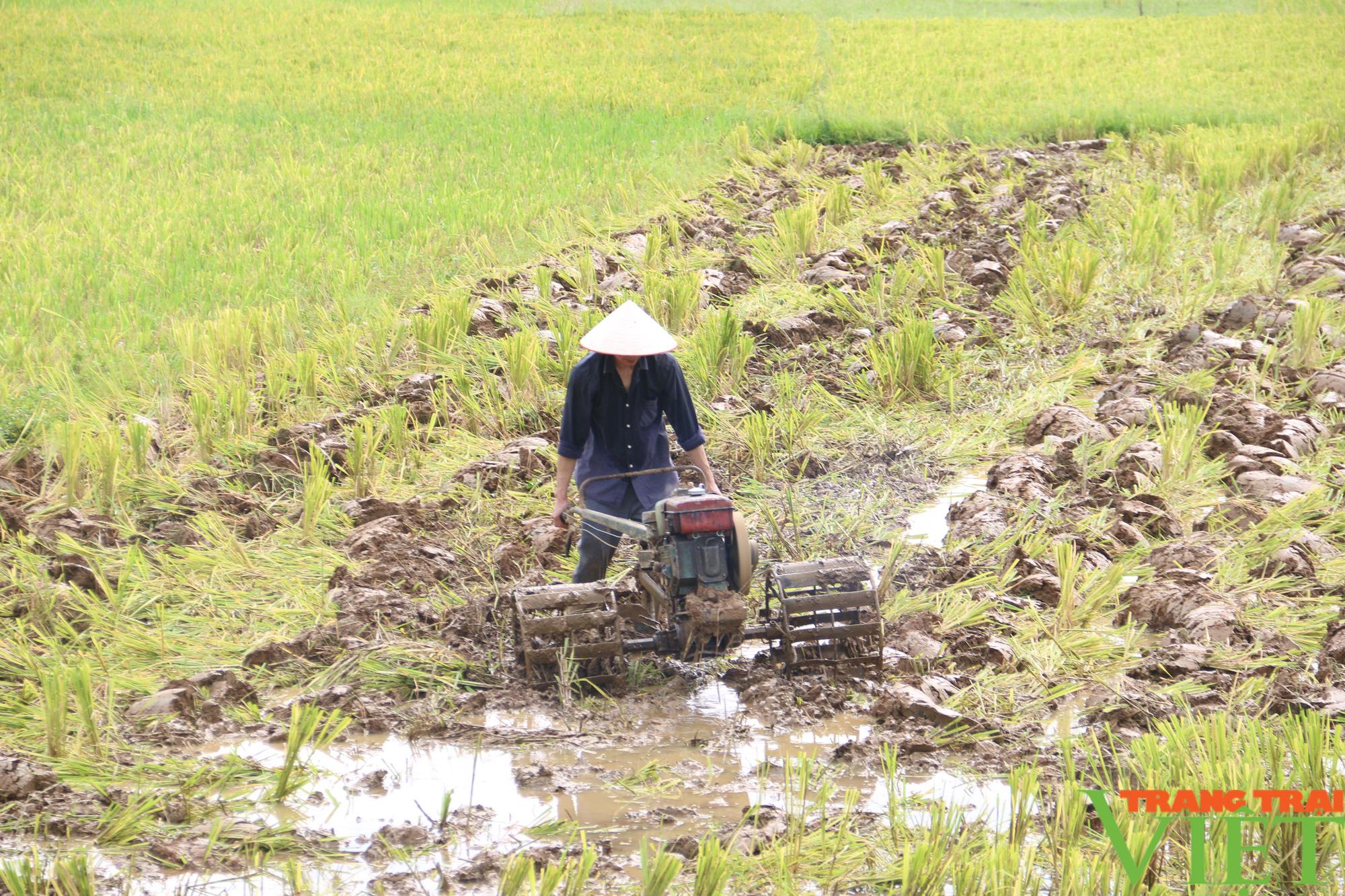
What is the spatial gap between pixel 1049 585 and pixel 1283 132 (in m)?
9.78

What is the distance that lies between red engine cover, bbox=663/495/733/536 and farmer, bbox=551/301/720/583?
368 mm

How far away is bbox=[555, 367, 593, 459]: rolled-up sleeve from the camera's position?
4.08m

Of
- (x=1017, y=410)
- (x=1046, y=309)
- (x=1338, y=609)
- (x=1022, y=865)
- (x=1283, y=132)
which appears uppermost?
(x=1283, y=132)

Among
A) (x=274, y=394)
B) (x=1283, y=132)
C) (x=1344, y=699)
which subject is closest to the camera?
(x=1344, y=699)

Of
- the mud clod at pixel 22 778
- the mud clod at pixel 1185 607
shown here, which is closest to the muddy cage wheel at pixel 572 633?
the mud clod at pixel 22 778

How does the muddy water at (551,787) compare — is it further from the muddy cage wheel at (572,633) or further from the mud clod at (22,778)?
the mud clod at (22,778)

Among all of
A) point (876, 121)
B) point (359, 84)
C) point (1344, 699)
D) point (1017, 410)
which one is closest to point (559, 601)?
point (1344, 699)

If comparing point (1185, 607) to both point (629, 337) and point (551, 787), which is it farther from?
point (551, 787)

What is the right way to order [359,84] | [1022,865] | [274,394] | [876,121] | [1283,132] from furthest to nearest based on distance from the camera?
[359,84], [876,121], [1283,132], [274,394], [1022,865]

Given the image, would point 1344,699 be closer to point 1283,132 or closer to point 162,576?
point 162,576

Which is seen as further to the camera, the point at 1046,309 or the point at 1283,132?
the point at 1283,132

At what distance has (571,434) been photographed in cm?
414

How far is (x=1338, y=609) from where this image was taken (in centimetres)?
392

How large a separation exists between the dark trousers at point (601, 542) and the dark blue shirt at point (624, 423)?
22 mm
